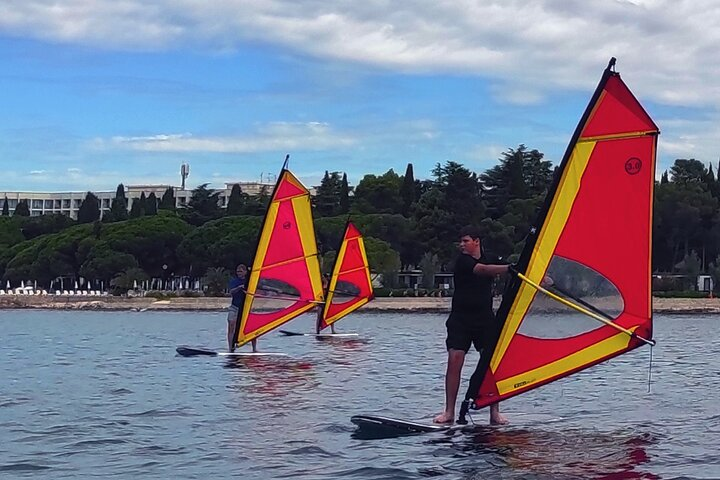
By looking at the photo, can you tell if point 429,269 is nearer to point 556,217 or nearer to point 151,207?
point 151,207

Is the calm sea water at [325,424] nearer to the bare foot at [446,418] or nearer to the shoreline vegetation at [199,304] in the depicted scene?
the bare foot at [446,418]

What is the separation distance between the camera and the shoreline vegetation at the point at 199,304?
2790 inches

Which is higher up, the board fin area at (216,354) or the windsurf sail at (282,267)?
the windsurf sail at (282,267)

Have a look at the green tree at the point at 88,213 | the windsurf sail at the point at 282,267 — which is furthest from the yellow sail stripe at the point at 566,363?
the green tree at the point at 88,213

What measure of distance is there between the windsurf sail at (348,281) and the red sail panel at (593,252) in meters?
23.2

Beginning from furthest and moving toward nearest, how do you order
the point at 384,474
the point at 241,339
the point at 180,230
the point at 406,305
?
the point at 180,230 → the point at 406,305 → the point at 241,339 → the point at 384,474

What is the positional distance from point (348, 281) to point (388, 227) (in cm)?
5714

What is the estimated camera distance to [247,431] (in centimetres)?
1162

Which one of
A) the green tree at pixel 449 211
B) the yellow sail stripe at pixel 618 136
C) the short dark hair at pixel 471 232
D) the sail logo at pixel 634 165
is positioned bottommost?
the short dark hair at pixel 471 232

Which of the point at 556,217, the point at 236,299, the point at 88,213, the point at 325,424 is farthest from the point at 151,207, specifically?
the point at 556,217

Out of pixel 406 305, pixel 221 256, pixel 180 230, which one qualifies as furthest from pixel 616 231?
pixel 180 230

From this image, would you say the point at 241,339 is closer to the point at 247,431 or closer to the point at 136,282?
the point at 247,431

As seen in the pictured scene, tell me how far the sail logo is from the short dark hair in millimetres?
1556

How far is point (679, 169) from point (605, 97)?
9201 cm
